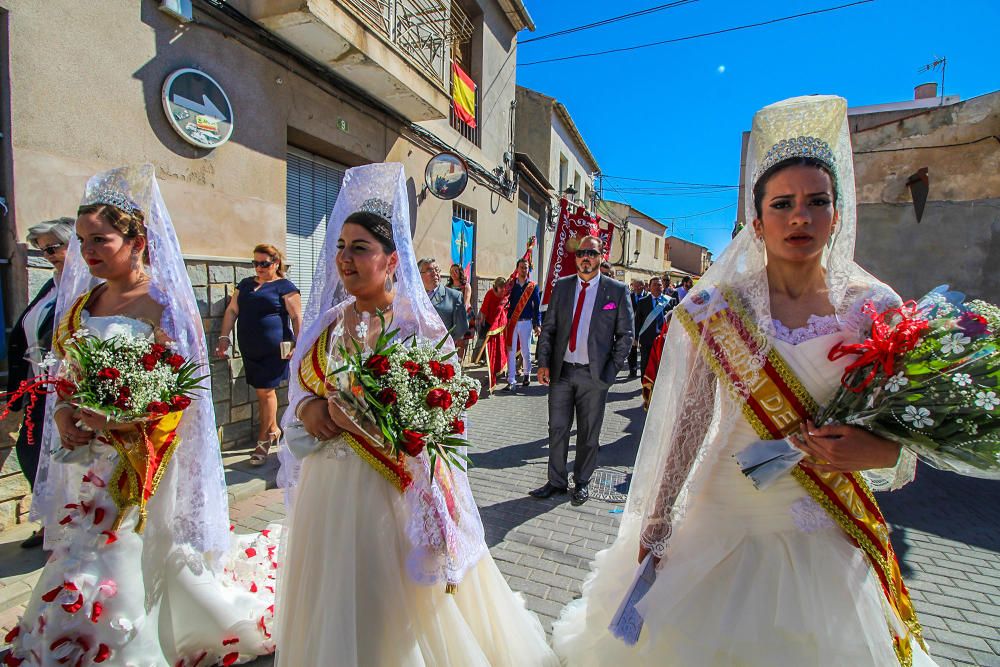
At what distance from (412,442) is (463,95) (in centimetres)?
1017

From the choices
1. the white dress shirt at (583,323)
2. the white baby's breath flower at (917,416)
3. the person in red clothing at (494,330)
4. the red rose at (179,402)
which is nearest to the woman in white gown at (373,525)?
the red rose at (179,402)

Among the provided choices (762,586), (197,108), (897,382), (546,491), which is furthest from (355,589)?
(197,108)

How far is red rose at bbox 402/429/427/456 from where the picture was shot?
1.65 metres

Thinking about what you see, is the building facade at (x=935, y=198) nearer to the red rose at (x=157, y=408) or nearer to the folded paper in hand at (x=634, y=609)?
the folded paper in hand at (x=634, y=609)

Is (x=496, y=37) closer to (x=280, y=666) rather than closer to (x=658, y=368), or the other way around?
(x=658, y=368)

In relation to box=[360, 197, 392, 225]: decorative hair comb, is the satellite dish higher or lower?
higher

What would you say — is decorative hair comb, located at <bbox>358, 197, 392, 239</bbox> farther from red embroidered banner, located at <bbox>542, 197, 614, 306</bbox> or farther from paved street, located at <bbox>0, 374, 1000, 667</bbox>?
red embroidered banner, located at <bbox>542, 197, 614, 306</bbox>

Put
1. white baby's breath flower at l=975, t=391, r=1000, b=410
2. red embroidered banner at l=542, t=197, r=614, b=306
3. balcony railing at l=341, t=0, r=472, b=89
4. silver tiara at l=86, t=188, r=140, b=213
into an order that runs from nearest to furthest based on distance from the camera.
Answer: white baby's breath flower at l=975, t=391, r=1000, b=410
silver tiara at l=86, t=188, r=140, b=213
balcony railing at l=341, t=0, r=472, b=89
red embroidered banner at l=542, t=197, r=614, b=306

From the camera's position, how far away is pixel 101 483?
212cm

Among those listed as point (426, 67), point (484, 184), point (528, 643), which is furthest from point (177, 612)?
point (484, 184)

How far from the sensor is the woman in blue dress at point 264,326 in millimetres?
4887

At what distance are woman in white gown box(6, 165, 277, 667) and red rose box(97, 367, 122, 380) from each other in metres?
0.21

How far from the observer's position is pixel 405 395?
1.64m

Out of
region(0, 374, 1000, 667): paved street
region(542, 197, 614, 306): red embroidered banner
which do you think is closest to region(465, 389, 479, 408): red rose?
region(0, 374, 1000, 667): paved street
